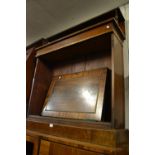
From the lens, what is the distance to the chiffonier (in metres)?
1.04

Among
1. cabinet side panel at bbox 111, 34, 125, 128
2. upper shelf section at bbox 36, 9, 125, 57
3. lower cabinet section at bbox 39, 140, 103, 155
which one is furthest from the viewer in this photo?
upper shelf section at bbox 36, 9, 125, 57

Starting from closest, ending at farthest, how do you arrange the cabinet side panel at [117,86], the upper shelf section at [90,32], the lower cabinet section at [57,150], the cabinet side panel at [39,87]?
the lower cabinet section at [57,150]
the cabinet side panel at [117,86]
the upper shelf section at [90,32]
the cabinet side panel at [39,87]

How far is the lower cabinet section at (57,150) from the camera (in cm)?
101

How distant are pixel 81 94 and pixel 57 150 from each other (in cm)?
49

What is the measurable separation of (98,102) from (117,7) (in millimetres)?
902

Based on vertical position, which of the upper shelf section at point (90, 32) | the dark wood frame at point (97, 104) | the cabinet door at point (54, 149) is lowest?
the cabinet door at point (54, 149)

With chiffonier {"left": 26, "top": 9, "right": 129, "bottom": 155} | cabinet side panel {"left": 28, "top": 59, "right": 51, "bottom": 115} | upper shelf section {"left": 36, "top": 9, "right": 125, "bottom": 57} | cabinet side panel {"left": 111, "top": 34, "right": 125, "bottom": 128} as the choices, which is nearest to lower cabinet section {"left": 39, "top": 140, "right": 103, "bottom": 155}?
chiffonier {"left": 26, "top": 9, "right": 129, "bottom": 155}

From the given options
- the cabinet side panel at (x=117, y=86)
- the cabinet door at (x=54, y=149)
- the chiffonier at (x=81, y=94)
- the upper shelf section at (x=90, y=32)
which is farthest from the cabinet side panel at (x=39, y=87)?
the cabinet side panel at (x=117, y=86)

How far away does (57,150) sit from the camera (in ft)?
3.68

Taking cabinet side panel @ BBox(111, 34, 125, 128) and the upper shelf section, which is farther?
the upper shelf section

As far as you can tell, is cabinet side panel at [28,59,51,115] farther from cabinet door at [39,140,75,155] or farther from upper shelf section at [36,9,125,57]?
cabinet door at [39,140,75,155]

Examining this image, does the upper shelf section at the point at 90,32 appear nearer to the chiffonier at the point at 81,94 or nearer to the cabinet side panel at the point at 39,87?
the chiffonier at the point at 81,94
